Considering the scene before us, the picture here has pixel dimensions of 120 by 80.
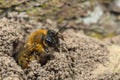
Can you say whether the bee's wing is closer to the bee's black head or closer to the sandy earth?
the sandy earth

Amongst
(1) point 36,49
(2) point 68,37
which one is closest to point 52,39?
(1) point 36,49

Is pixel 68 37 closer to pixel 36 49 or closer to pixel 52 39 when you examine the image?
pixel 52 39

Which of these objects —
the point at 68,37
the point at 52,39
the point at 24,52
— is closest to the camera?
the point at 24,52

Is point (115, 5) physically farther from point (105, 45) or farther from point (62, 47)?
point (62, 47)

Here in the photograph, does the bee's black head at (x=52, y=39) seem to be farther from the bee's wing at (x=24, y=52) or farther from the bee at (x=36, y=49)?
the bee's wing at (x=24, y=52)

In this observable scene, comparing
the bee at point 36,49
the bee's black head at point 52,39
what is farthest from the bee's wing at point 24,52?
the bee's black head at point 52,39

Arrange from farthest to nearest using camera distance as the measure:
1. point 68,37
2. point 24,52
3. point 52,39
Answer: point 68,37 → point 52,39 → point 24,52

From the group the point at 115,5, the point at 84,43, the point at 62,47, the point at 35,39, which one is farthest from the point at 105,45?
the point at 115,5
